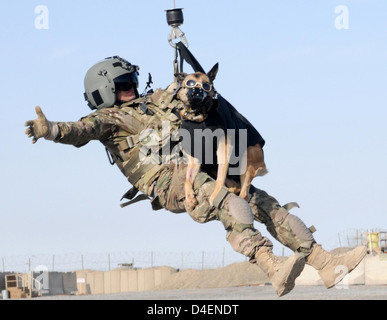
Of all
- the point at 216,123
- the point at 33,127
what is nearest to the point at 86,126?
the point at 33,127

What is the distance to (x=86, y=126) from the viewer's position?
49.9 feet

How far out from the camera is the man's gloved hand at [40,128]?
13961 mm

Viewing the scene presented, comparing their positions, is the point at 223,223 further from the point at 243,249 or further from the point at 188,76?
the point at 188,76

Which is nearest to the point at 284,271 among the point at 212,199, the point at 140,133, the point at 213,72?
the point at 212,199

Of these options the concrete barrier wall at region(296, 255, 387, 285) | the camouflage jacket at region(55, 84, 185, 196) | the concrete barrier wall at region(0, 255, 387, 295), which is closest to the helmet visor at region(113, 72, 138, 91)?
the camouflage jacket at region(55, 84, 185, 196)

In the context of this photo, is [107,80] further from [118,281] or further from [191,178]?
[118,281]

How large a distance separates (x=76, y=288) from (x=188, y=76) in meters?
35.7

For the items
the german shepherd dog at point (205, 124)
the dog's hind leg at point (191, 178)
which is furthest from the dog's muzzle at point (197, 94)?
the dog's hind leg at point (191, 178)

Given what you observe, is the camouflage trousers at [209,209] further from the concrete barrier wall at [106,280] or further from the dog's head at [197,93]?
the concrete barrier wall at [106,280]

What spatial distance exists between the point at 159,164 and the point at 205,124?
74.3 inches

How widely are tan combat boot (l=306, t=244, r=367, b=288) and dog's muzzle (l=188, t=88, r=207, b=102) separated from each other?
3302 millimetres

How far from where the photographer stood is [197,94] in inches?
545
